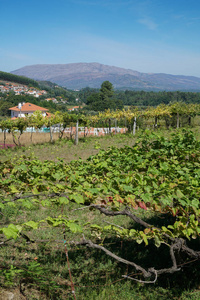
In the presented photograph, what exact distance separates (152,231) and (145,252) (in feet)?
7.63

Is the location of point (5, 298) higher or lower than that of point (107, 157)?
lower

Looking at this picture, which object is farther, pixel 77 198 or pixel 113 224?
pixel 113 224

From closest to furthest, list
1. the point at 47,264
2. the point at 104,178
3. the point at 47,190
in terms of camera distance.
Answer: the point at 47,190 → the point at 104,178 → the point at 47,264

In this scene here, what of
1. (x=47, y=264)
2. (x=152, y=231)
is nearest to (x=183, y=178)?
(x=152, y=231)

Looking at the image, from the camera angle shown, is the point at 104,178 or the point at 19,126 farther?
the point at 19,126

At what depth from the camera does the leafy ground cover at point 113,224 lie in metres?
2.40

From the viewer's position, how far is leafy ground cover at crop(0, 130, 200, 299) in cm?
240

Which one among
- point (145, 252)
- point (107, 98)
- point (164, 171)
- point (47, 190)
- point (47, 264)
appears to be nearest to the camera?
point (47, 190)

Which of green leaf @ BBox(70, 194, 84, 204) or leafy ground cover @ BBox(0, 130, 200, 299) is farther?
leafy ground cover @ BBox(0, 130, 200, 299)

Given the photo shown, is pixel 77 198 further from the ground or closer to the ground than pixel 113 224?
further from the ground

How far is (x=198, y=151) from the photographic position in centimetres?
397

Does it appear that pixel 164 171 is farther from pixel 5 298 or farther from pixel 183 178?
pixel 5 298

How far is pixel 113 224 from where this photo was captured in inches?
95.1

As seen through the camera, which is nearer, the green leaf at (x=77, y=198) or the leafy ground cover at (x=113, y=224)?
the green leaf at (x=77, y=198)
